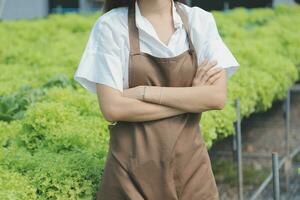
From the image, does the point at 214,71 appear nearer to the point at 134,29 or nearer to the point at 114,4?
the point at 134,29

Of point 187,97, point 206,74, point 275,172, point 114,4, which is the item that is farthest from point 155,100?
point 275,172

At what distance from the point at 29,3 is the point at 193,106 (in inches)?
973

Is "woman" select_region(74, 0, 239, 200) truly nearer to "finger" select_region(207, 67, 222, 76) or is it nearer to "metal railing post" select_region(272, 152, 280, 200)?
"finger" select_region(207, 67, 222, 76)

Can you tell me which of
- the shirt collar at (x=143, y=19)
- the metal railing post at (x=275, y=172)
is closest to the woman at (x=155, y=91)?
the shirt collar at (x=143, y=19)

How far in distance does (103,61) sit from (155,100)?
0.94 ft

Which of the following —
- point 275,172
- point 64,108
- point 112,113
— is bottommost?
point 275,172

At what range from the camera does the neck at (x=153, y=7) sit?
3.05m

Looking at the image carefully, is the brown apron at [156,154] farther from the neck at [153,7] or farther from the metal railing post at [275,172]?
the metal railing post at [275,172]

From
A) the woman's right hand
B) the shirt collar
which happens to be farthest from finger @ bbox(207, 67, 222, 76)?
the shirt collar

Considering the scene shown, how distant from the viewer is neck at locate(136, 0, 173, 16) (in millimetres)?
3055

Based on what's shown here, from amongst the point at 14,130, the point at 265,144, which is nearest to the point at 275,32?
the point at 265,144

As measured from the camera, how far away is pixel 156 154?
2.95 metres

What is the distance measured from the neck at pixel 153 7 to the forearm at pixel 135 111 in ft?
1.32

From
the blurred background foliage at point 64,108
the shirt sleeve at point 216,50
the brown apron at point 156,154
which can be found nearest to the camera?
the brown apron at point 156,154
